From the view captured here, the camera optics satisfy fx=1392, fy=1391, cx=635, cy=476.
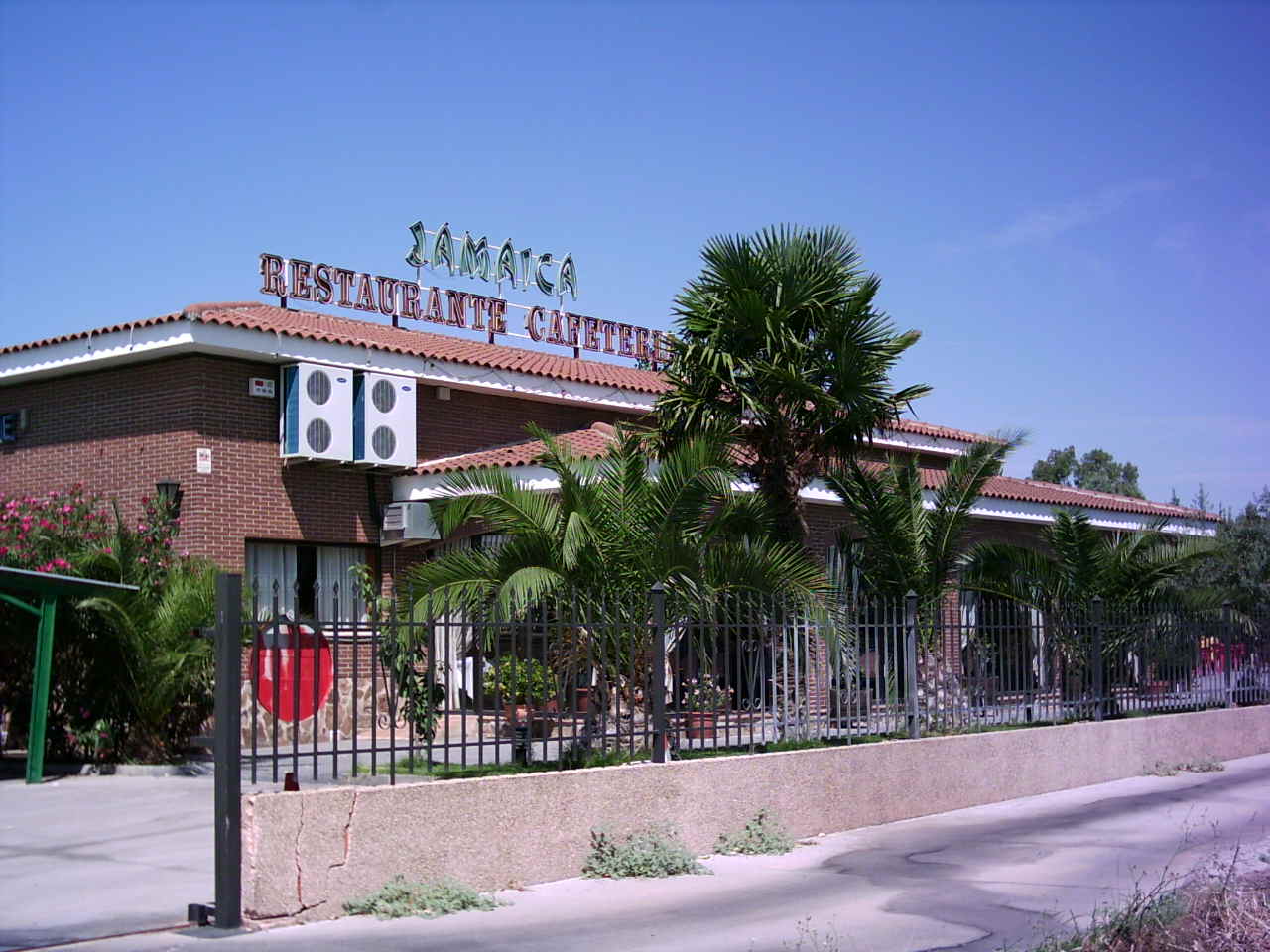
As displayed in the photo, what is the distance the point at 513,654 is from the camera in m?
9.80

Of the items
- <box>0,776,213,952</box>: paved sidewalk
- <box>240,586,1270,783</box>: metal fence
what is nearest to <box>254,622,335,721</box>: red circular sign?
<box>240,586,1270,783</box>: metal fence

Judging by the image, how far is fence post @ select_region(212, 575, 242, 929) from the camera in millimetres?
7984

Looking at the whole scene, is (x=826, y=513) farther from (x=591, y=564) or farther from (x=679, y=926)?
(x=679, y=926)

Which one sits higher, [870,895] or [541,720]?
[541,720]

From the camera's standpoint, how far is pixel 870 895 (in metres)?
9.42

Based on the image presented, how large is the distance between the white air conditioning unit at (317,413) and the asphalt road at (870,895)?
987cm

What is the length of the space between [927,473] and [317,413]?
39.4 ft

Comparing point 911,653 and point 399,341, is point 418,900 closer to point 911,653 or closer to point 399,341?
point 911,653

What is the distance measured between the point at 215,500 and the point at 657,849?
10.4 meters

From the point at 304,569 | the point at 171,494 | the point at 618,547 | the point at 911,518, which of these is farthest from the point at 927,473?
the point at 618,547

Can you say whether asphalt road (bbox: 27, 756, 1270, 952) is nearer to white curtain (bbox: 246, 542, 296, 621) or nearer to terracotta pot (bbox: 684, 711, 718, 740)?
terracotta pot (bbox: 684, 711, 718, 740)

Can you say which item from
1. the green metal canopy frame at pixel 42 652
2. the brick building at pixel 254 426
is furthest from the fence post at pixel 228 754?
the brick building at pixel 254 426

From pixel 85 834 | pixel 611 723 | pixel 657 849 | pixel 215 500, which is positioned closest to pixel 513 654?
pixel 657 849

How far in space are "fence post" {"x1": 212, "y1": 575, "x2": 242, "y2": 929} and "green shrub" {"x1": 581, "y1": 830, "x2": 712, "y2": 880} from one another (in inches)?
115
